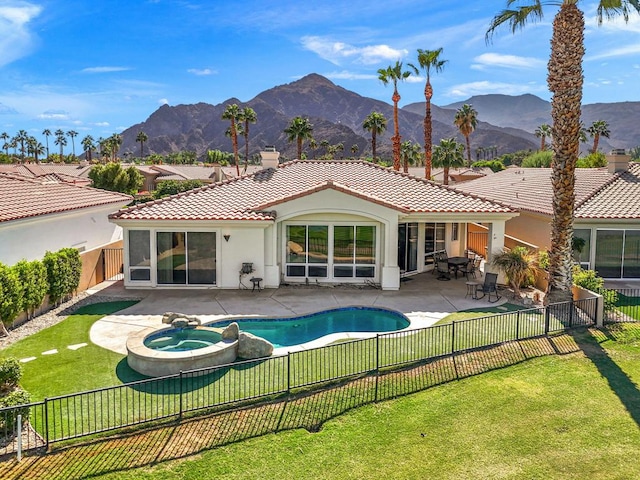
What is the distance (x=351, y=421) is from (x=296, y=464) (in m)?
1.75

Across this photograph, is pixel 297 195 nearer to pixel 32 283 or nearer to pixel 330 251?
pixel 330 251

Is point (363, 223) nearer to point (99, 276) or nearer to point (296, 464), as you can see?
point (99, 276)

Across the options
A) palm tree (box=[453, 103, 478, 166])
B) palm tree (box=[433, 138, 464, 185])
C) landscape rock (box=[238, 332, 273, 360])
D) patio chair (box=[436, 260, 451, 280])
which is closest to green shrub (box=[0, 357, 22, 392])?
landscape rock (box=[238, 332, 273, 360])

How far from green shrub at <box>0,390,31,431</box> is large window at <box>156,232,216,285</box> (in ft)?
35.7

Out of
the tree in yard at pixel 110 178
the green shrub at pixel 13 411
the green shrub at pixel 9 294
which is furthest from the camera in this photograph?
the tree in yard at pixel 110 178

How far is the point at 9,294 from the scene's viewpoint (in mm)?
14250

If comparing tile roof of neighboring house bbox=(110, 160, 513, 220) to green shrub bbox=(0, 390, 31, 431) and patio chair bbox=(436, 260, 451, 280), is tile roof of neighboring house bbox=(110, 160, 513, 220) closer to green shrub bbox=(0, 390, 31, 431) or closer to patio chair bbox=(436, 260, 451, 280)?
patio chair bbox=(436, 260, 451, 280)

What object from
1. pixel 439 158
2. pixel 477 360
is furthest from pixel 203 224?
pixel 439 158

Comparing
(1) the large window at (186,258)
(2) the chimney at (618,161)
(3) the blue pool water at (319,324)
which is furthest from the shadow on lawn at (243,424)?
(2) the chimney at (618,161)

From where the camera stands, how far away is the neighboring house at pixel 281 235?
19859 millimetres

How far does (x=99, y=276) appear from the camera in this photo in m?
21.6

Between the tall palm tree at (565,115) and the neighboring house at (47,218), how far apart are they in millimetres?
18309

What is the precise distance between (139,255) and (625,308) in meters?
18.2

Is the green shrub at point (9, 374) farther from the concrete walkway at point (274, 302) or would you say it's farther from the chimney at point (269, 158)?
the chimney at point (269, 158)
